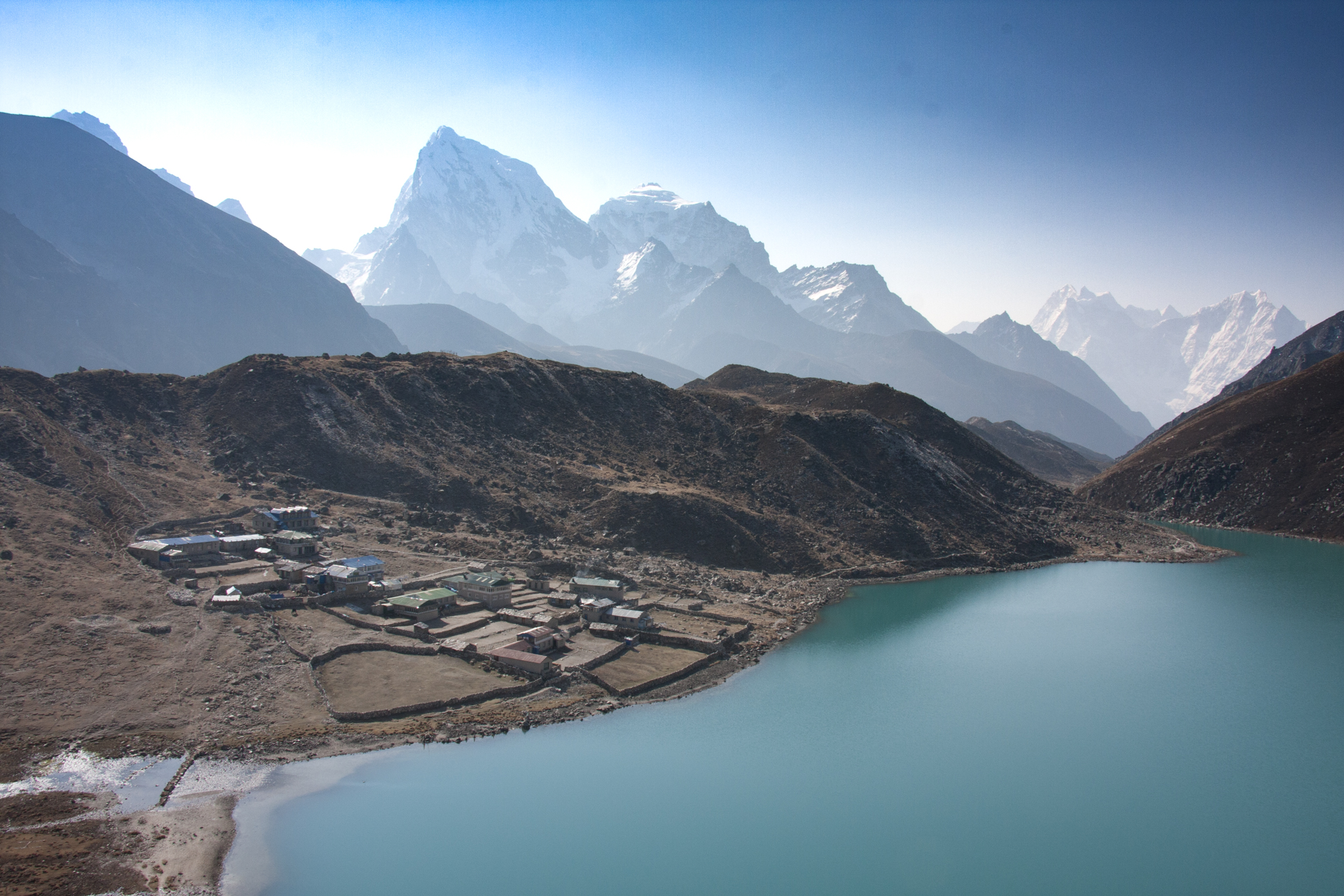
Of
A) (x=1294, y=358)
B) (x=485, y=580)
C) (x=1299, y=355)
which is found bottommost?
(x=485, y=580)

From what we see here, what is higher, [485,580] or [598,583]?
[485,580]

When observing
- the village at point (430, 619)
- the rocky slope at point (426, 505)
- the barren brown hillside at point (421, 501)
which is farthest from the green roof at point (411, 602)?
the barren brown hillside at point (421, 501)

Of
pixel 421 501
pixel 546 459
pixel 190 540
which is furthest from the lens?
pixel 546 459

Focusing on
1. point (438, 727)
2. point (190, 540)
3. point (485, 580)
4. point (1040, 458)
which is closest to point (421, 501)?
point (190, 540)

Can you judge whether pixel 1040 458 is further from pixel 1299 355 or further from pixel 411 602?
pixel 411 602

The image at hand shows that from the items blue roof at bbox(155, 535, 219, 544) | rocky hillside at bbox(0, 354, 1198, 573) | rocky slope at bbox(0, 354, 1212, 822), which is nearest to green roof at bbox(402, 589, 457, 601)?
rocky slope at bbox(0, 354, 1212, 822)

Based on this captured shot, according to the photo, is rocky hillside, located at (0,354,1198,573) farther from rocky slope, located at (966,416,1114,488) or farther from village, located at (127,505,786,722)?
rocky slope, located at (966,416,1114,488)

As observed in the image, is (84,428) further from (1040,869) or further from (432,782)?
(1040,869)

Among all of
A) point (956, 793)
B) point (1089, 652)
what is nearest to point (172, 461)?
point (956, 793)
